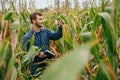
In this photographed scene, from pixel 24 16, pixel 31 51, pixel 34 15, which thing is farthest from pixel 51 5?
pixel 31 51

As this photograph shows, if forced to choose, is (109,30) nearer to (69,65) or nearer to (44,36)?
(69,65)

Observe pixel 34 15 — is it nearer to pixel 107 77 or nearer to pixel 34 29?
pixel 34 29

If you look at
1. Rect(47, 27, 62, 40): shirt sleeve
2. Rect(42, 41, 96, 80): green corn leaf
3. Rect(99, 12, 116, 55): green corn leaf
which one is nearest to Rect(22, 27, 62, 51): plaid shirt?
Rect(47, 27, 62, 40): shirt sleeve

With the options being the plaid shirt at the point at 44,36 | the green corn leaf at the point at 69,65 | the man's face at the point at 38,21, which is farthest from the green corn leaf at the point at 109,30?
the man's face at the point at 38,21

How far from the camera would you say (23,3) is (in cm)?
416

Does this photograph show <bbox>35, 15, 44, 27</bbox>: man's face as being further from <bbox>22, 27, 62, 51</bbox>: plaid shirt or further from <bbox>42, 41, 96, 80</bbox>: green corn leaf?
<bbox>42, 41, 96, 80</bbox>: green corn leaf

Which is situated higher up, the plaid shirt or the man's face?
the man's face

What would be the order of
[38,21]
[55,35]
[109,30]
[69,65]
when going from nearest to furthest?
[69,65]
[109,30]
[55,35]
[38,21]

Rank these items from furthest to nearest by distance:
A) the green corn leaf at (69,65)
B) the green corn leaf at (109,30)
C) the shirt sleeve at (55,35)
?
the shirt sleeve at (55,35) → the green corn leaf at (109,30) → the green corn leaf at (69,65)

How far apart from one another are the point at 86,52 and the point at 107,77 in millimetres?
512

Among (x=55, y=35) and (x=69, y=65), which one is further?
(x=55, y=35)

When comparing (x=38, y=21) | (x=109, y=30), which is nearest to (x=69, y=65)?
(x=109, y=30)

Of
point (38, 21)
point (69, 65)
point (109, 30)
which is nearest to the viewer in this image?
point (69, 65)

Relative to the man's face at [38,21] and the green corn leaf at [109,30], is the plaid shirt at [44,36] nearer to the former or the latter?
the man's face at [38,21]
